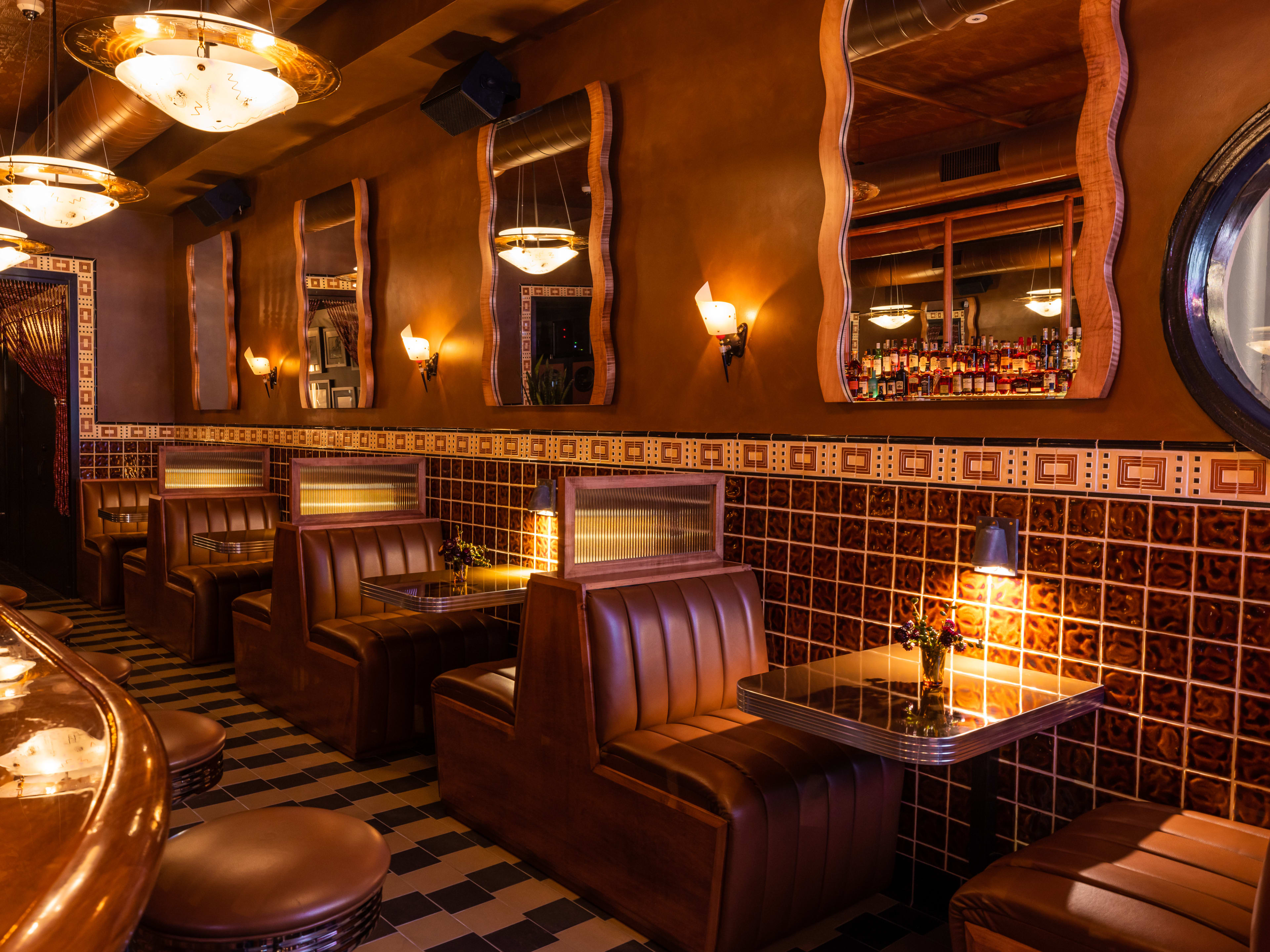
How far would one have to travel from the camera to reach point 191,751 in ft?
7.75

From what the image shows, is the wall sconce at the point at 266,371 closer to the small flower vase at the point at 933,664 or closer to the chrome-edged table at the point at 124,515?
the chrome-edged table at the point at 124,515

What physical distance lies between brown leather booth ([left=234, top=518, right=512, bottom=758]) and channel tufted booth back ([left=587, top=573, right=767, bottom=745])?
1.77 m

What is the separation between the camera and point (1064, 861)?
2.28 meters

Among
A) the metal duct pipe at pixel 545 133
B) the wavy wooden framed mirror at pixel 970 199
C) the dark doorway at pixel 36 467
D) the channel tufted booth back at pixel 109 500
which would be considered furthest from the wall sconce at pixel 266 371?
the wavy wooden framed mirror at pixel 970 199

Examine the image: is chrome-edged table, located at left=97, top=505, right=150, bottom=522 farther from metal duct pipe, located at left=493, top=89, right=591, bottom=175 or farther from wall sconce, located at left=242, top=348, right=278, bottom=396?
metal duct pipe, located at left=493, top=89, right=591, bottom=175

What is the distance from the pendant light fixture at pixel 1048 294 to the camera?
2926mm

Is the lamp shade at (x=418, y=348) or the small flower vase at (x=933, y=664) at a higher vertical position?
the lamp shade at (x=418, y=348)

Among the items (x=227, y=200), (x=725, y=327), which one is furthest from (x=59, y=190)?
(x=725, y=327)

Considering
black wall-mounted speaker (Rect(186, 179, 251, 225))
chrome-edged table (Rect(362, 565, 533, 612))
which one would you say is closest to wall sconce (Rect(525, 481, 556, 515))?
chrome-edged table (Rect(362, 565, 533, 612))

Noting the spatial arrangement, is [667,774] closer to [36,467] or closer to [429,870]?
[429,870]

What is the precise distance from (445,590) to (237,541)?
236cm

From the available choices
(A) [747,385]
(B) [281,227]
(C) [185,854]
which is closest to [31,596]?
(B) [281,227]

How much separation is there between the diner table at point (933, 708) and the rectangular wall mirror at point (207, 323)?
293 inches

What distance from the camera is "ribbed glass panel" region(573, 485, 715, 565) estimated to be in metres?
3.46
